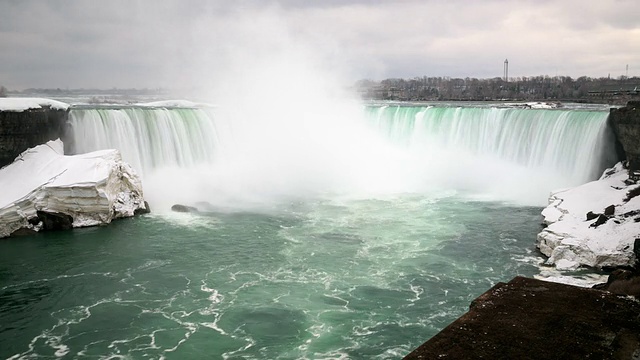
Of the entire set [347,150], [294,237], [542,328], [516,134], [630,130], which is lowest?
[294,237]

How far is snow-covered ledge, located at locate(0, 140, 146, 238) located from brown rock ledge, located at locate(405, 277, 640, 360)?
1568cm

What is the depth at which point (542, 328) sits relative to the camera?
14.9ft

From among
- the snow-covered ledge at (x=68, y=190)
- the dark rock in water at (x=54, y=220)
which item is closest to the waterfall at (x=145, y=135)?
the snow-covered ledge at (x=68, y=190)

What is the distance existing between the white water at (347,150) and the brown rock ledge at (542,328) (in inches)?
669

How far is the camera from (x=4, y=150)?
19.1 meters

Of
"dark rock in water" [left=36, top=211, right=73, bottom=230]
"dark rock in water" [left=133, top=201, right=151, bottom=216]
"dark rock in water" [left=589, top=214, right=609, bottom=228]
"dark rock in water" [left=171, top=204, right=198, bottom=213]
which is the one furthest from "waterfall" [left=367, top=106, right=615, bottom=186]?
"dark rock in water" [left=36, top=211, right=73, bottom=230]

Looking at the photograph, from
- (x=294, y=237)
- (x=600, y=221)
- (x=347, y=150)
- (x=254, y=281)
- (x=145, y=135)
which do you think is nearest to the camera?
(x=254, y=281)

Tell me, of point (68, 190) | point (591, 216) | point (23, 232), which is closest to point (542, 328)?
point (591, 216)

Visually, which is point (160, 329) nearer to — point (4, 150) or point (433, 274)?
point (433, 274)

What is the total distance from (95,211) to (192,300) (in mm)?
8120

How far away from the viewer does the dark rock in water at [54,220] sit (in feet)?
55.7

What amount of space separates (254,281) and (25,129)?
13.1 m

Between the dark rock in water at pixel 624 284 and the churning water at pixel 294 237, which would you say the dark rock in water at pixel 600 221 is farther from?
the dark rock in water at pixel 624 284

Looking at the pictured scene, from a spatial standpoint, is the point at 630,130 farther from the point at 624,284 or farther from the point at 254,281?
the point at 254,281
